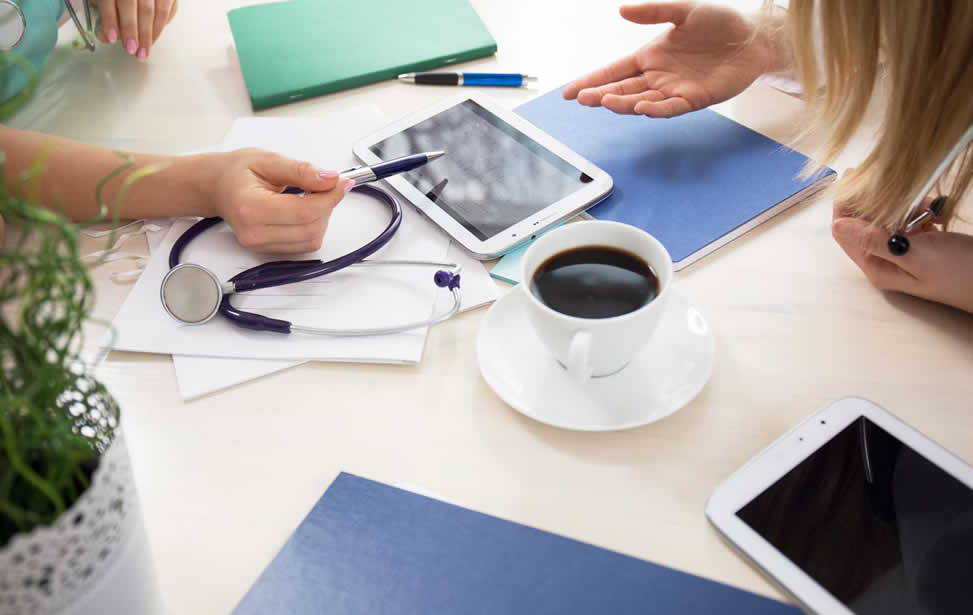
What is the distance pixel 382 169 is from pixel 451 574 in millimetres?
446

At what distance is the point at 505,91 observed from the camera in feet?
3.23

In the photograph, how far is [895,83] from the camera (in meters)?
0.68

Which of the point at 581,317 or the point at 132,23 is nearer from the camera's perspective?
the point at 581,317

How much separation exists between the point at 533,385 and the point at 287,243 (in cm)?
30

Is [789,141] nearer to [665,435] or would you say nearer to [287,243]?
[665,435]

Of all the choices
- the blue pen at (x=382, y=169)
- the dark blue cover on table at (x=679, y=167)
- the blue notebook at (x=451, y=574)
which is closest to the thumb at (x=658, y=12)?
the dark blue cover on table at (x=679, y=167)

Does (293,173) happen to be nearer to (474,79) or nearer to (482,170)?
(482,170)

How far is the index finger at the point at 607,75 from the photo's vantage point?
93cm

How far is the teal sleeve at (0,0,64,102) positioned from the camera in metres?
0.95

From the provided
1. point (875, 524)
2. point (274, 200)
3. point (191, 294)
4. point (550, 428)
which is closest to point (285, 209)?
point (274, 200)

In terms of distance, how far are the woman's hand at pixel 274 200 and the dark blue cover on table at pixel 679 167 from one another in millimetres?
285

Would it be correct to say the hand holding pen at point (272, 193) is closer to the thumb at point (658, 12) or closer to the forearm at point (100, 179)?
the forearm at point (100, 179)

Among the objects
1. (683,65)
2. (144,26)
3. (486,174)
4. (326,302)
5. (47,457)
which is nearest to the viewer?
(47,457)

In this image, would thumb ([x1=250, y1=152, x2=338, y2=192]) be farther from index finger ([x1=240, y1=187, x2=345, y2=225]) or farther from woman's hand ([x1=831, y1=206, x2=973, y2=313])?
woman's hand ([x1=831, y1=206, x2=973, y2=313])
